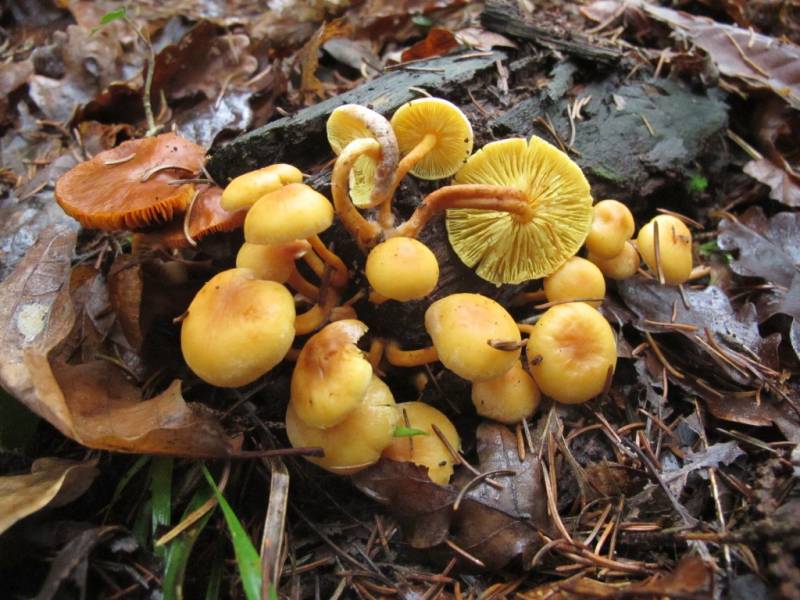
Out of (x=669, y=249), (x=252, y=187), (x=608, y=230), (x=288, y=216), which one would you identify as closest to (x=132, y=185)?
(x=252, y=187)

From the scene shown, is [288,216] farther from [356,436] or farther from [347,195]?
[356,436]

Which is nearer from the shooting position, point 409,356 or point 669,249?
point 409,356

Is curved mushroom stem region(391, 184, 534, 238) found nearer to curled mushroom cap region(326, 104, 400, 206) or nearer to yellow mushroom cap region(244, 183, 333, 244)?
curled mushroom cap region(326, 104, 400, 206)

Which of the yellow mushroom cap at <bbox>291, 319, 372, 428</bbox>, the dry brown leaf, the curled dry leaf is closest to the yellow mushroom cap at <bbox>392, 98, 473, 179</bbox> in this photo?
the yellow mushroom cap at <bbox>291, 319, 372, 428</bbox>

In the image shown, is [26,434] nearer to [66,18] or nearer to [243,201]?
[243,201]

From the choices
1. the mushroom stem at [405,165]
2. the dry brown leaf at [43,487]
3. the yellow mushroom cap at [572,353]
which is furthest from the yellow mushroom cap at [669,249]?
the dry brown leaf at [43,487]

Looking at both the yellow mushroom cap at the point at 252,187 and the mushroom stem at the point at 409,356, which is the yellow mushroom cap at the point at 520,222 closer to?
the mushroom stem at the point at 409,356

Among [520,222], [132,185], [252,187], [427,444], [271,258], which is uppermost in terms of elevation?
[252,187]
